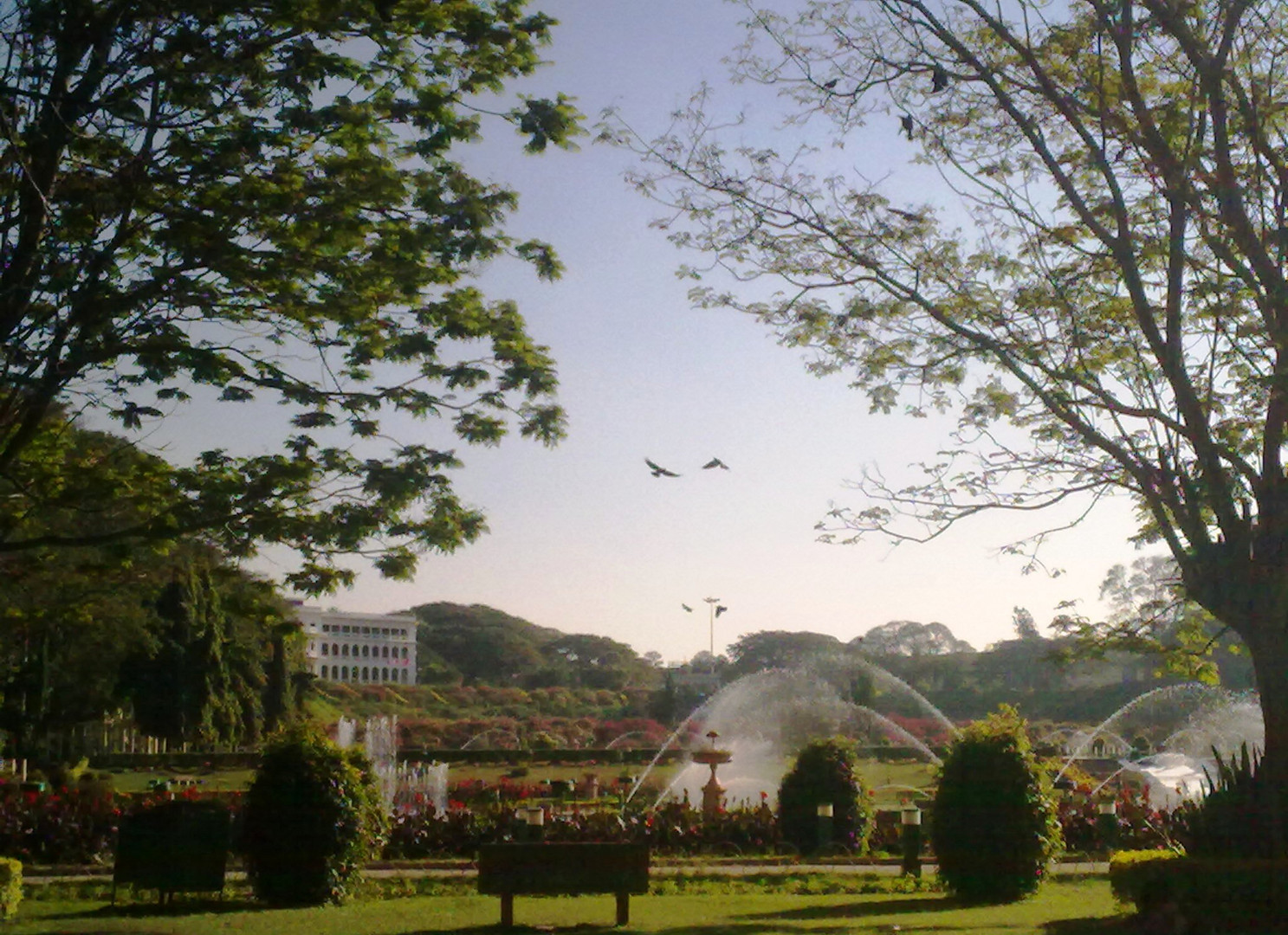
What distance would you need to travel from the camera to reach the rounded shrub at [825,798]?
17891mm

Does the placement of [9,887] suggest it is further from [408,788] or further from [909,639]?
[909,639]

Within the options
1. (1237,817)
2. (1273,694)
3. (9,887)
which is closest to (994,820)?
(1237,817)

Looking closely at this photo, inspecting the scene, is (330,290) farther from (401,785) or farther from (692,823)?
(401,785)

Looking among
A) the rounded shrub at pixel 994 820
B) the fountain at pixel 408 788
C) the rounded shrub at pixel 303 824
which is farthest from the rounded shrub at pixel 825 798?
the rounded shrub at pixel 303 824

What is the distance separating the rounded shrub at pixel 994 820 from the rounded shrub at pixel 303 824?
594 centimetres

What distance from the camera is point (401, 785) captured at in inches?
960

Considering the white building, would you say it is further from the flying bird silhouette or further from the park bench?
the flying bird silhouette

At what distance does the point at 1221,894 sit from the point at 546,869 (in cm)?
527

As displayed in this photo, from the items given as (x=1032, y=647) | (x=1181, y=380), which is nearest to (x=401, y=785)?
(x=1181, y=380)

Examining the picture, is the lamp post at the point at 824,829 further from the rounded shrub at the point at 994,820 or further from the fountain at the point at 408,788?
the fountain at the point at 408,788

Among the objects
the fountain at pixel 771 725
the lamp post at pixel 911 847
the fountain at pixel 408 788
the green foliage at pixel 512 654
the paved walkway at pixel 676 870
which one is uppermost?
the green foliage at pixel 512 654

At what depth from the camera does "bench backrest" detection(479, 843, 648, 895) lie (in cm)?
1098

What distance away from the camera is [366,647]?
113625mm

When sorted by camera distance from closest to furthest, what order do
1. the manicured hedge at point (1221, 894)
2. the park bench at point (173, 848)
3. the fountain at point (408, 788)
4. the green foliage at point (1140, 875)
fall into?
the manicured hedge at point (1221, 894) < the green foliage at point (1140, 875) < the park bench at point (173, 848) < the fountain at point (408, 788)
